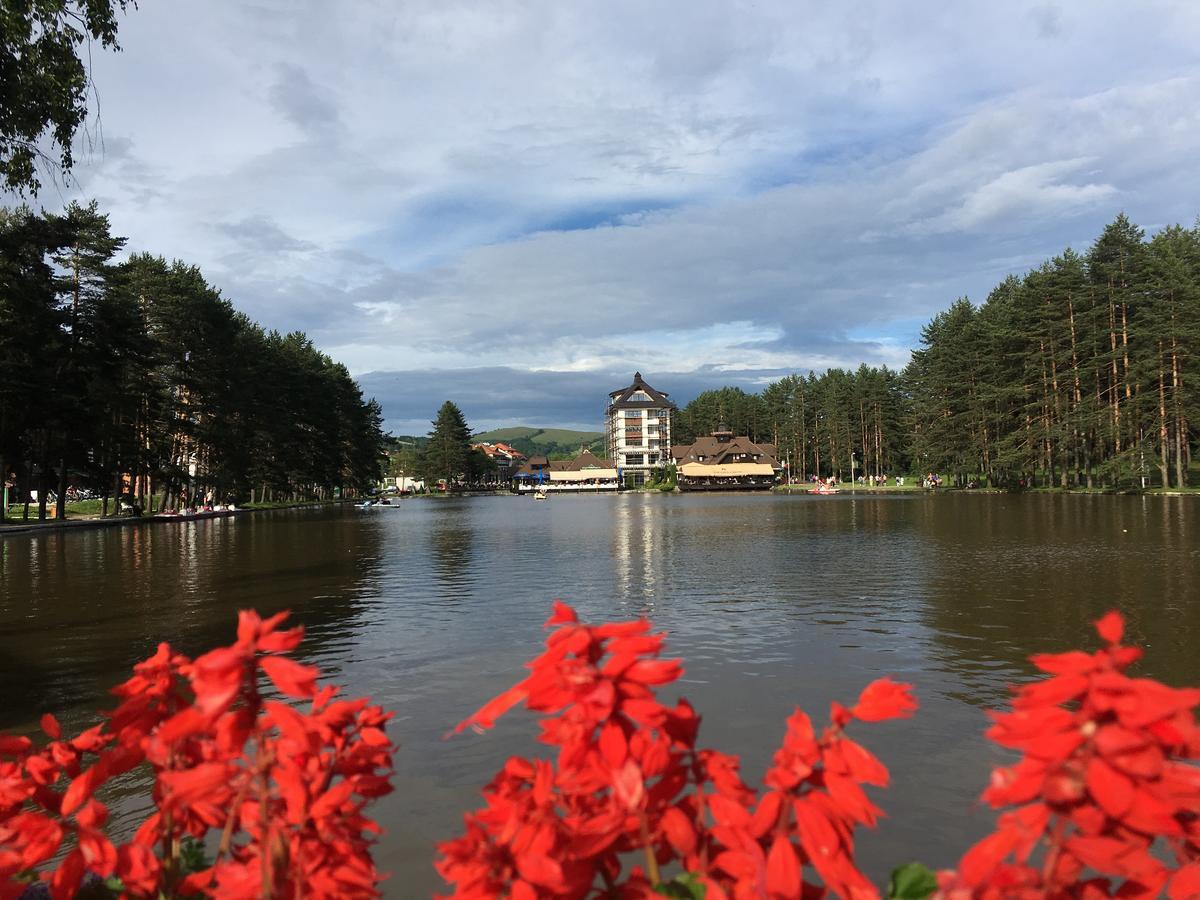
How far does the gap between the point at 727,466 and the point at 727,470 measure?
2.29 ft

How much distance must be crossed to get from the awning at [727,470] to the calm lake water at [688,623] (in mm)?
86692

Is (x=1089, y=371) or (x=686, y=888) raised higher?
(x=1089, y=371)

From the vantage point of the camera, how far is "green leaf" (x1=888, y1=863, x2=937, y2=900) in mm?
1770

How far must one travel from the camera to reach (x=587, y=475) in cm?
13738

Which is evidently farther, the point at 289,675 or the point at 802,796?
the point at 802,796

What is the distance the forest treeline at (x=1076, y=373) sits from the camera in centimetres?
5097

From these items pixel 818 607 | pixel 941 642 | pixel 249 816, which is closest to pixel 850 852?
pixel 249 816

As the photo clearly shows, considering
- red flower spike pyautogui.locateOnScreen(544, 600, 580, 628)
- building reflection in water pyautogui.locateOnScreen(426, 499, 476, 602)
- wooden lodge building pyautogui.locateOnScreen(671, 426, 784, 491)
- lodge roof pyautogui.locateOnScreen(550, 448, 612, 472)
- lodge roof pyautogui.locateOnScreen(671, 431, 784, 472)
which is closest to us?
red flower spike pyautogui.locateOnScreen(544, 600, 580, 628)

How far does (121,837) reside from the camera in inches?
203

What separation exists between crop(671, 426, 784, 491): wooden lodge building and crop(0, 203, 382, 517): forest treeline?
59.3m

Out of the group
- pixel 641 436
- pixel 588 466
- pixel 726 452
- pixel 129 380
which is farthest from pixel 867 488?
pixel 129 380

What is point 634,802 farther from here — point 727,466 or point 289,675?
point 727,466

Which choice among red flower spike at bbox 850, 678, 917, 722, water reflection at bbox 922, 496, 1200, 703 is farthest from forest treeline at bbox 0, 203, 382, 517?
red flower spike at bbox 850, 678, 917, 722

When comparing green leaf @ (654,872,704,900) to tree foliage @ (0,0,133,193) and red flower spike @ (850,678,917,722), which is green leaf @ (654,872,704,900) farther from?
tree foliage @ (0,0,133,193)
